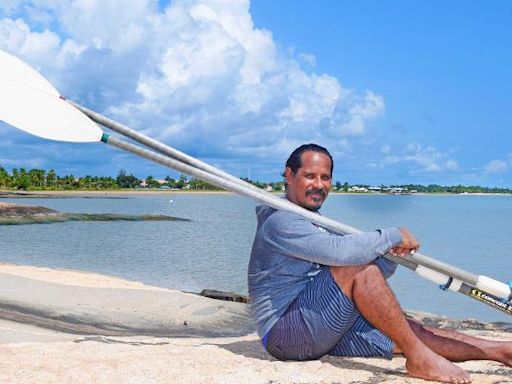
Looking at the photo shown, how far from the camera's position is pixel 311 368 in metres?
4.20

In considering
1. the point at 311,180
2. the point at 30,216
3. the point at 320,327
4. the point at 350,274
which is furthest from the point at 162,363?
the point at 30,216

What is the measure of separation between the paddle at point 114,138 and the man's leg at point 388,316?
300mm

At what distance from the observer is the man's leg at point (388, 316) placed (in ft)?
12.5

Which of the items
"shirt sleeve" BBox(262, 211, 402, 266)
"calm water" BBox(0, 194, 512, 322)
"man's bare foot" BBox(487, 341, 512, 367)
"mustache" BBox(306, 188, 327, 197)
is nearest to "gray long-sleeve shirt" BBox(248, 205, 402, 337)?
"shirt sleeve" BBox(262, 211, 402, 266)

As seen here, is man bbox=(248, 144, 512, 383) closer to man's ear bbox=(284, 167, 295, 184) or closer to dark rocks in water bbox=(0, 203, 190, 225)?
man's ear bbox=(284, 167, 295, 184)

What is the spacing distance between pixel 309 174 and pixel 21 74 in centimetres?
237

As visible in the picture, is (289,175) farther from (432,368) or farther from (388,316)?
(432,368)

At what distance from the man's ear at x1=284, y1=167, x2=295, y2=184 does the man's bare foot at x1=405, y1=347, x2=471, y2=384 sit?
49.1 inches

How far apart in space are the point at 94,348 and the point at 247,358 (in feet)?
3.62

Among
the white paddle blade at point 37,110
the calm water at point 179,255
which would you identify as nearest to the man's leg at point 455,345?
the white paddle blade at point 37,110

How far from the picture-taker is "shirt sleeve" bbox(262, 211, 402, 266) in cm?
375

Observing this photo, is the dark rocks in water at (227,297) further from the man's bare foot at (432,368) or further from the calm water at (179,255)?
the man's bare foot at (432,368)

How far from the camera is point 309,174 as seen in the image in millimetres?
4137

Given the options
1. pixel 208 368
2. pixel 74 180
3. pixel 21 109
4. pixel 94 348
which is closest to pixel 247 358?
pixel 208 368
